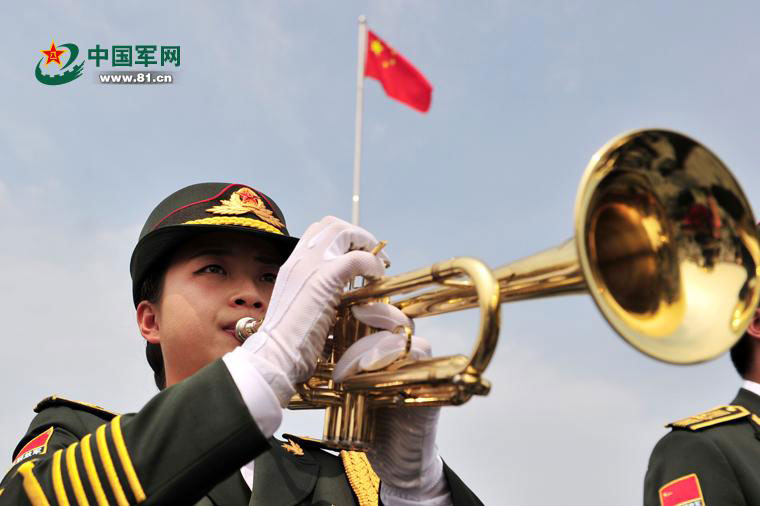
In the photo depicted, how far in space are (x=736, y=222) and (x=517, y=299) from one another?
1084 mm

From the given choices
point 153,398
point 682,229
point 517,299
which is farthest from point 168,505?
point 682,229

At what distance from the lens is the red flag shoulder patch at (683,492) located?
4812 mm

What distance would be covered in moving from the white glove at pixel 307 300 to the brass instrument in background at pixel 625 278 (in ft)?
0.47

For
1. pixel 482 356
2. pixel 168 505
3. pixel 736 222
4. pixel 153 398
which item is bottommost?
pixel 168 505

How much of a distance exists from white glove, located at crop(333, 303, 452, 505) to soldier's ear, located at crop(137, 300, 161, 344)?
46.7 inches

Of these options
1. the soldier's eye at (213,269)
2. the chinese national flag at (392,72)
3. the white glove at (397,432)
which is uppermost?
the chinese national flag at (392,72)

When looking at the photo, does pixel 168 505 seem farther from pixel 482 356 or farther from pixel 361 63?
pixel 361 63

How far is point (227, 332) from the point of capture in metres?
3.56

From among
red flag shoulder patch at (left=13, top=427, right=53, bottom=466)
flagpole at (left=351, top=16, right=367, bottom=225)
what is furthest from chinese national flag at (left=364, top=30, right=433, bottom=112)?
red flag shoulder patch at (left=13, top=427, right=53, bottom=466)

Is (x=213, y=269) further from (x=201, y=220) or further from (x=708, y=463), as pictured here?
(x=708, y=463)

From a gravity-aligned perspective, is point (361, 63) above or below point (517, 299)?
above

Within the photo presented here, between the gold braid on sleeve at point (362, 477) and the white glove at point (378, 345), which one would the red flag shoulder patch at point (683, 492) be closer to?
the gold braid on sleeve at point (362, 477)

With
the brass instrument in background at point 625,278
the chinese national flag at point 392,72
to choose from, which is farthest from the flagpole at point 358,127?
the chinese national flag at point 392,72

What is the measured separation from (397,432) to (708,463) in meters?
2.51
